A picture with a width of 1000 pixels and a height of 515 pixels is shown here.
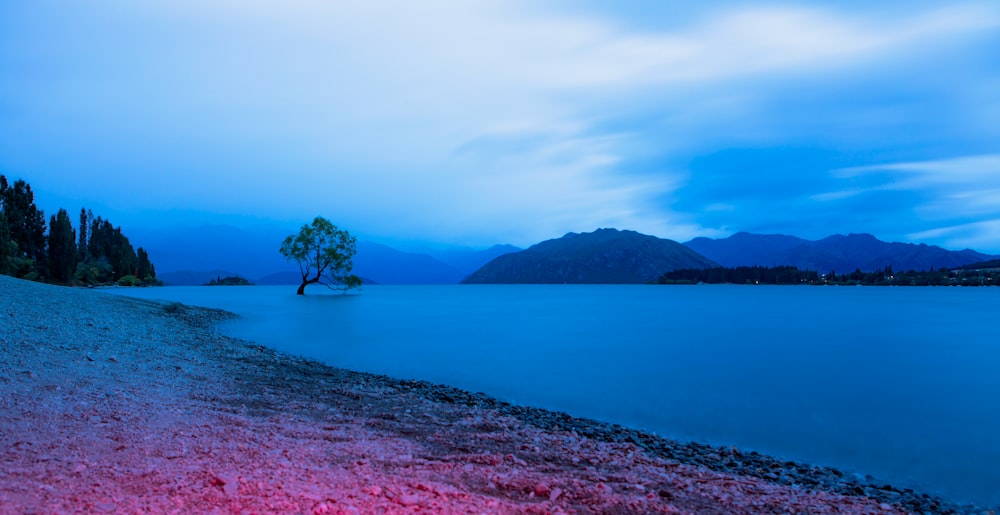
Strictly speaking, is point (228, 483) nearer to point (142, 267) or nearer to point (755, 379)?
point (755, 379)

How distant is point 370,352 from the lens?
1056 inches

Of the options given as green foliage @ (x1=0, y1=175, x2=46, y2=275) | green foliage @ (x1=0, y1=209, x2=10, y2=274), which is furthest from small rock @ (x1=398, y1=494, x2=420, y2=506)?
green foliage @ (x1=0, y1=175, x2=46, y2=275)

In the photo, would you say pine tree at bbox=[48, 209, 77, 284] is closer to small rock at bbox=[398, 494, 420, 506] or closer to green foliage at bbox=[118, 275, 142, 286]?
green foliage at bbox=[118, 275, 142, 286]

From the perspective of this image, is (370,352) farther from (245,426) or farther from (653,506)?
(653,506)

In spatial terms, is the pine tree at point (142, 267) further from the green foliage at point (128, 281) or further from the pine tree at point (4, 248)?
the pine tree at point (4, 248)

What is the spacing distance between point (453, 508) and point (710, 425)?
31.3ft

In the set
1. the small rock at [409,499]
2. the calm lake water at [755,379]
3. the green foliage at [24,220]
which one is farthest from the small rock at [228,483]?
the green foliage at [24,220]

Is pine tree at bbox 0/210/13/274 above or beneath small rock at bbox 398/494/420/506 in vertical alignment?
above

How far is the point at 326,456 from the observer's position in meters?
7.31

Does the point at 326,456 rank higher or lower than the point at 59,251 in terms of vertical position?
lower

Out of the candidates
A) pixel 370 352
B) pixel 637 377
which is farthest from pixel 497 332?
pixel 637 377

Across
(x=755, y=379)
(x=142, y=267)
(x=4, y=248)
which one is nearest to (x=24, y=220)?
(x=4, y=248)

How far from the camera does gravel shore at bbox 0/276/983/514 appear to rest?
5562 mm

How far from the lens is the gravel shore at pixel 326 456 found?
556 cm
